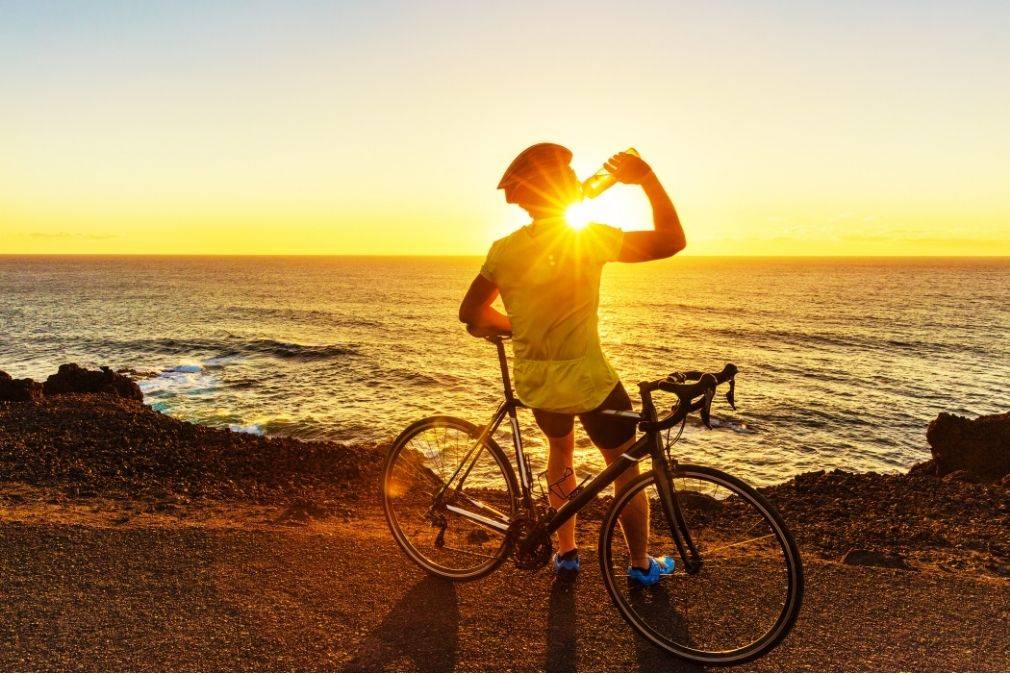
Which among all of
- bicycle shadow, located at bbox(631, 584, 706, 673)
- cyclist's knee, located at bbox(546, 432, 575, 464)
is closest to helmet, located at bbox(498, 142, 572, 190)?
cyclist's knee, located at bbox(546, 432, 575, 464)

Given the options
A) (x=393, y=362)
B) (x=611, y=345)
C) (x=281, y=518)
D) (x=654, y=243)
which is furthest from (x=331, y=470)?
(x=611, y=345)

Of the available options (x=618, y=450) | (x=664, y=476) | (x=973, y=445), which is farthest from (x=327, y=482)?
(x=973, y=445)

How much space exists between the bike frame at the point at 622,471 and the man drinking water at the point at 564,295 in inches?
6.0

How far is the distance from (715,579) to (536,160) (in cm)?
284

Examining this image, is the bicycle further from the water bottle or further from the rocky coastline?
the rocky coastline

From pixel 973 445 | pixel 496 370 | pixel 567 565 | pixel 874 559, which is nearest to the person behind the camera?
pixel 567 565

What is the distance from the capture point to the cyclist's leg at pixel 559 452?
11.7 feet

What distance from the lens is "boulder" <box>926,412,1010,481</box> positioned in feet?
31.3

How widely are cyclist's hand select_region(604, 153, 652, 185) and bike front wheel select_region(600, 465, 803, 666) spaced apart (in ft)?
5.29

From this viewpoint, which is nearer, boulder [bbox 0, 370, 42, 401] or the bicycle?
the bicycle

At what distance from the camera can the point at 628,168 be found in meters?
2.97

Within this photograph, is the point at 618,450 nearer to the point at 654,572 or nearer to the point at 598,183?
the point at 654,572

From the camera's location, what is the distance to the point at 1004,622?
11.8 ft

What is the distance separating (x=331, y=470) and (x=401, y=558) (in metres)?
4.40
